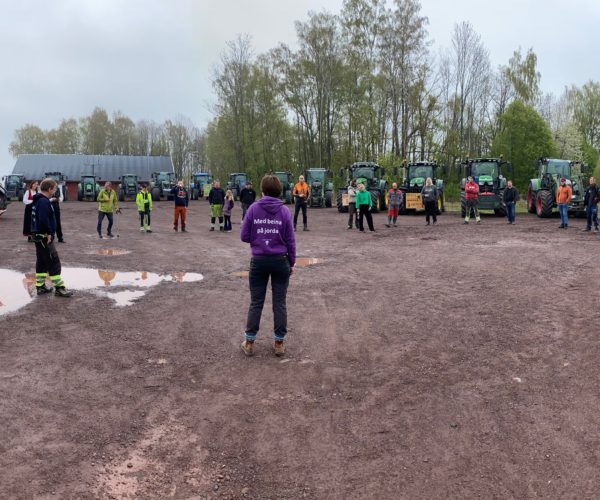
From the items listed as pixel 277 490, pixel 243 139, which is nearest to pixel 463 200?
pixel 277 490

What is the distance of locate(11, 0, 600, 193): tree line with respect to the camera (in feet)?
140

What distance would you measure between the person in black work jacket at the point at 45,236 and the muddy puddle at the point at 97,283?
42 centimetres

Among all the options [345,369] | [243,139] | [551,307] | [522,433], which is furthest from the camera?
[243,139]

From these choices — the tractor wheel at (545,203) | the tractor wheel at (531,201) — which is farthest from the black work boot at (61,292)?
the tractor wheel at (531,201)

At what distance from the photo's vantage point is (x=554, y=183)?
76.1ft

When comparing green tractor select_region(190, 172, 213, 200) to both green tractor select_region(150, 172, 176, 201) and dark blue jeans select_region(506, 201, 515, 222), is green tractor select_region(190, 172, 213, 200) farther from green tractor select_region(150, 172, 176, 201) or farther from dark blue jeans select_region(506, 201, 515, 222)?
dark blue jeans select_region(506, 201, 515, 222)

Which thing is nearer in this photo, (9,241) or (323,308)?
(323,308)

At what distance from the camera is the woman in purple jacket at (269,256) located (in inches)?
229

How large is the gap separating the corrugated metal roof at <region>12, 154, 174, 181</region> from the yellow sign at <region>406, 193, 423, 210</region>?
48735 millimetres

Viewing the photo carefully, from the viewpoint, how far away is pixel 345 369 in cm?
547

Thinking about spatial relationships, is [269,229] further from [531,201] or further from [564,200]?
[531,201]

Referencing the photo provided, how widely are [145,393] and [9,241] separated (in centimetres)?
1272

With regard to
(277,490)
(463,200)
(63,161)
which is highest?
(63,161)

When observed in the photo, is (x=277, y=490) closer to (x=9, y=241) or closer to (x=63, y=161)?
(x=9, y=241)
